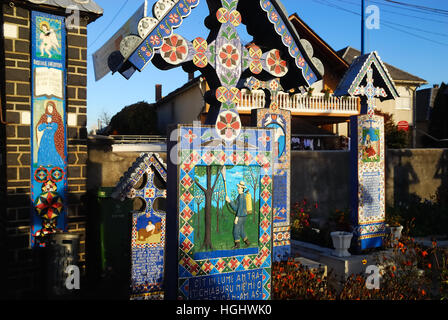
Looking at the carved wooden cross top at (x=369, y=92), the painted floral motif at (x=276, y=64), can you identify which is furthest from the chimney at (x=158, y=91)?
the painted floral motif at (x=276, y=64)

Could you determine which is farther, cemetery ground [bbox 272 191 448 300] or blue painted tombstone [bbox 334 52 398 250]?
blue painted tombstone [bbox 334 52 398 250]

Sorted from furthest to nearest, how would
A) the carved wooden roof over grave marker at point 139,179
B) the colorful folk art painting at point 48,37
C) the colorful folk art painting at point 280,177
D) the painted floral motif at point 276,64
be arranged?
the colorful folk art painting at point 280,177 → the colorful folk art painting at point 48,37 → the carved wooden roof over grave marker at point 139,179 → the painted floral motif at point 276,64

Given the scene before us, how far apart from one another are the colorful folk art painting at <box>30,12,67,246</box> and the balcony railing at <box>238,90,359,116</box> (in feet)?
48.9

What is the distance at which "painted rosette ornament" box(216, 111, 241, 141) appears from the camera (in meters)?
4.32

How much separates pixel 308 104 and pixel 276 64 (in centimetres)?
1860

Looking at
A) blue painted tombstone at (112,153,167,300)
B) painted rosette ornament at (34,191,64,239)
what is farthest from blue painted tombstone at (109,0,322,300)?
painted rosette ornament at (34,191,64,239)

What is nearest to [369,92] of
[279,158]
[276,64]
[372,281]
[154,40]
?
[279,158]

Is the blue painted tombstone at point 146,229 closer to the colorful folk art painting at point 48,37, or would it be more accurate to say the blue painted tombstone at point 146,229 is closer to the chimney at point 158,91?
the colorful folk art painting at point 48,37

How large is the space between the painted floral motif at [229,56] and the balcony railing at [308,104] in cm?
1640

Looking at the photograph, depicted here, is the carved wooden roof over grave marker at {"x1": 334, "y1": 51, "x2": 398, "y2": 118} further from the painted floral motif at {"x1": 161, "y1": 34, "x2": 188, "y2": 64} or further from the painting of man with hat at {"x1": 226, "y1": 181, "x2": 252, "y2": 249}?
the painted floral motif at {"x1": 161, "y1": 34, "x2": 188, "y2": 64}

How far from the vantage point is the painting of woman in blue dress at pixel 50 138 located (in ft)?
20.5

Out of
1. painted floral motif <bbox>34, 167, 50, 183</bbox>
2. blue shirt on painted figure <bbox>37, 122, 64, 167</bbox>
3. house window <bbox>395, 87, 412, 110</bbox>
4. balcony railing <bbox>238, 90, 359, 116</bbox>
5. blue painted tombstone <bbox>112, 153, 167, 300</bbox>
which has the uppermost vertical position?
house window <bbox>395, 87, 412, 110</bbox>
